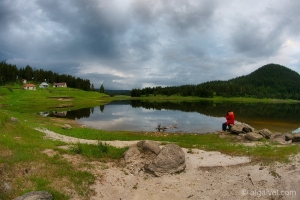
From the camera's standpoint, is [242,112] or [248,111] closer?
[242,112]

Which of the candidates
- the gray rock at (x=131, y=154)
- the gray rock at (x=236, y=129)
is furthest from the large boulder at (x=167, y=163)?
the gray rock at (x=236, y=129)

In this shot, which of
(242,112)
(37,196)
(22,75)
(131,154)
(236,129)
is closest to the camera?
(37,196)

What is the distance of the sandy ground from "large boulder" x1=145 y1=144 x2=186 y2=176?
0.43 metres

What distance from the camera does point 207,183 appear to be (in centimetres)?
1365

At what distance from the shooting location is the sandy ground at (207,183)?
1202 cm

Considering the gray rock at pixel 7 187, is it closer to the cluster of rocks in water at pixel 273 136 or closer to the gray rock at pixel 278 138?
the cluster of rocks in water at pixel 273 136

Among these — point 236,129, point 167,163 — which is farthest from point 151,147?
point 236,129

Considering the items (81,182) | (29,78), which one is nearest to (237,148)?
(81,182)

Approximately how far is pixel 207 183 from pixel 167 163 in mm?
2950

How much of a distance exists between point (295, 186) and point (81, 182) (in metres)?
12.0

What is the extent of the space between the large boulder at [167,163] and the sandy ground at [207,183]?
427mm

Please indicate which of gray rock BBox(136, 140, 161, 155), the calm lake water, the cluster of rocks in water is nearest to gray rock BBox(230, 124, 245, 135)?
the cluster of rocks in water

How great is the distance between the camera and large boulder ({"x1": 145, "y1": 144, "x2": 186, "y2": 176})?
14.8 m

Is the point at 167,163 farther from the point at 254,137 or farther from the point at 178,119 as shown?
the point at 178,119
